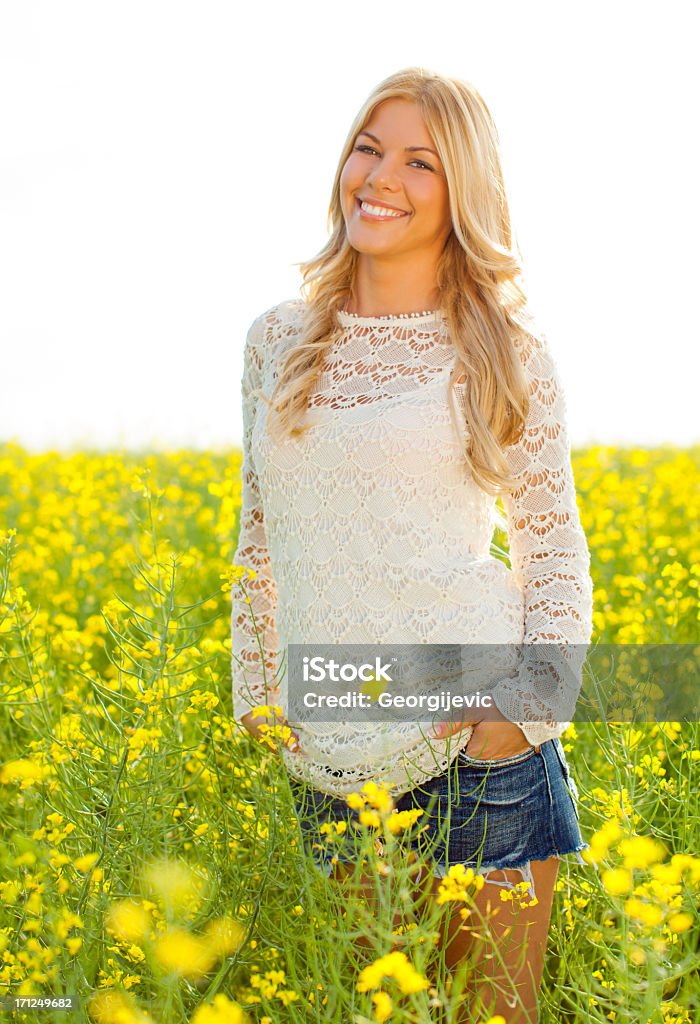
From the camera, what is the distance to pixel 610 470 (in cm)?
540

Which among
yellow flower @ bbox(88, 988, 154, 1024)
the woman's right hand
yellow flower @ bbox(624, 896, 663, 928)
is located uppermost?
the woman's right hand

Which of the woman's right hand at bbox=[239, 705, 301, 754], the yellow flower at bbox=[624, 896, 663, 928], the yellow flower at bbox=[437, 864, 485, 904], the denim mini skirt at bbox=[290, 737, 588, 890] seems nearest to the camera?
the yellow flower at bbox=[624, 896, 663, 928]

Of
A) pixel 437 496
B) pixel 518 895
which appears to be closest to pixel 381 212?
pixel 437 496

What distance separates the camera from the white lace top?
1.70 m

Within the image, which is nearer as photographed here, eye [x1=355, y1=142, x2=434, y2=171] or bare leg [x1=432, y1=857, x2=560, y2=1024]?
bare leg [x1=432, y1=857, x2=560, y2=1024]

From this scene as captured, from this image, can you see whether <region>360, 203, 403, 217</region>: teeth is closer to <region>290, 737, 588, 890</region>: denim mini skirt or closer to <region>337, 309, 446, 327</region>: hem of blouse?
<region>337, 309, 446, 327</region>: hem of blouse

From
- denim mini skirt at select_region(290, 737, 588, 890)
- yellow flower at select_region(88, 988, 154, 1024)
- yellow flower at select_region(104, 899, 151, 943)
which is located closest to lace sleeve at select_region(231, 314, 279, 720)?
denim mini skirt at select_region(290, 737, 588, 890)

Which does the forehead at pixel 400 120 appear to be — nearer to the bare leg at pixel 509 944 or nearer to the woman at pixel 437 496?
the woman at pixel 437 496

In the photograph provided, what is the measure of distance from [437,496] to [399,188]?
528 millimetres

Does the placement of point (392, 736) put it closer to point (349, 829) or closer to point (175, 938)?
point (349, 829)

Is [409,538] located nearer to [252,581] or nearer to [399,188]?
[252,581]

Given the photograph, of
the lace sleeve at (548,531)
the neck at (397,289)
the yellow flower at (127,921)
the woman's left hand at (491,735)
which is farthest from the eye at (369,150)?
the yellow flower at (127,921)

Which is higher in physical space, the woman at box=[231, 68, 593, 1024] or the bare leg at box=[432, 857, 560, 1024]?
the woman at box=[231, 68, 593, 1024]

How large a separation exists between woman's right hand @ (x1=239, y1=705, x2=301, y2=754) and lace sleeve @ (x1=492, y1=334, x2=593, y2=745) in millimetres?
397
